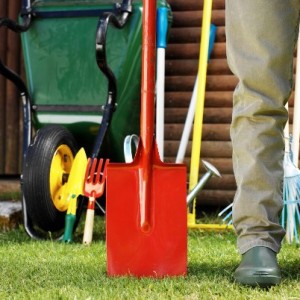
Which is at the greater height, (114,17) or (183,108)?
(114,17)

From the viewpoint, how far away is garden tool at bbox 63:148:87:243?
9.75 ft

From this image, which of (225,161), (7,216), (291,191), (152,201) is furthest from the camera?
(225,161)

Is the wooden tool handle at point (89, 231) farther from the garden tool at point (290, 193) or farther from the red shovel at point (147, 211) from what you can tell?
the red shovel at point (147, 211)

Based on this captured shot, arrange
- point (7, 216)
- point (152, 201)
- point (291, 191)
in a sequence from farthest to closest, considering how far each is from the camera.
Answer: point (7, 216)
point (291, 191)
point (152, 201)

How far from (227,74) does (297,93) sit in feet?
2.16

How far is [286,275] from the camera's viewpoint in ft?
6.68

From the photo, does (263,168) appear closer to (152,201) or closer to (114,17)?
(152,201)

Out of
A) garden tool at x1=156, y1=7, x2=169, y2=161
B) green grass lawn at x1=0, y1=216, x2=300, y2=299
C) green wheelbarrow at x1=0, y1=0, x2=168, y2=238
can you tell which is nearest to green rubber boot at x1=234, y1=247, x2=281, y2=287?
green grass lawn at x1=0, y1=216, x2=300, y2=299

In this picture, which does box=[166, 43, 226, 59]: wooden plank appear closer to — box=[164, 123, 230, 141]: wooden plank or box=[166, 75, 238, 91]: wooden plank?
box=[166, 75, 238, 91]: wooden plank

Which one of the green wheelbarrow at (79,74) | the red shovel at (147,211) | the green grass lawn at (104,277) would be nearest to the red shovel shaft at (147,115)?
the red shovel at (147,211)

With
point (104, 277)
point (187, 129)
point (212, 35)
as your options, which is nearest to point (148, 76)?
point (104, 277)

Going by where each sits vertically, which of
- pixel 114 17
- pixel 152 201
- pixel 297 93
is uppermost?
pixel 114 17

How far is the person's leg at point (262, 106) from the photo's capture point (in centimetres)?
191

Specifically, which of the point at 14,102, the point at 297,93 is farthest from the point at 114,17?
the point at 14,102
